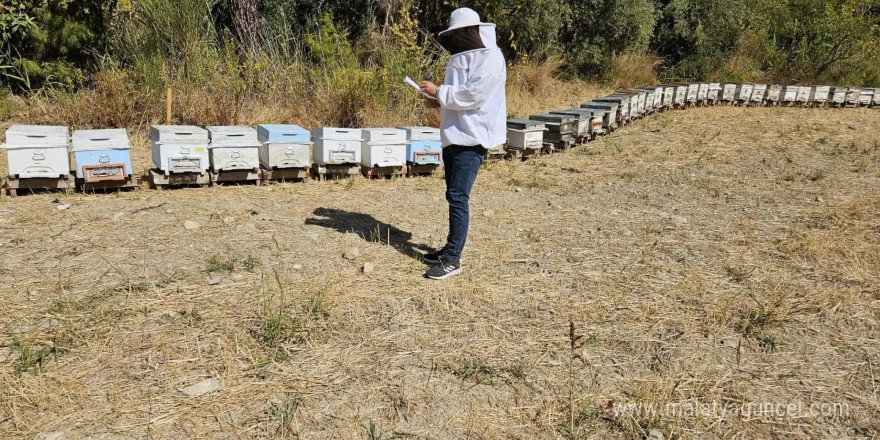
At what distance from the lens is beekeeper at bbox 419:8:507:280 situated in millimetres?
3582

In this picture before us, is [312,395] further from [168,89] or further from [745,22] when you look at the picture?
[745,22]

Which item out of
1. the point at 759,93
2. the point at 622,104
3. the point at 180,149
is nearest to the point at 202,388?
the point at 180,149

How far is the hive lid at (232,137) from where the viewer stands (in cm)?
567

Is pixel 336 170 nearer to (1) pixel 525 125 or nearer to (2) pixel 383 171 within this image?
(2) pixel 383 171

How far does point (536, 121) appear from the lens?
7.92 m

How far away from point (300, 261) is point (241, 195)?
184cm

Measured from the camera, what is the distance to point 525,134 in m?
7.52

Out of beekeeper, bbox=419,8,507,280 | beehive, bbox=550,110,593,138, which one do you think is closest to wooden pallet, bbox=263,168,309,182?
beekeeper, bbox=419,8,507,280

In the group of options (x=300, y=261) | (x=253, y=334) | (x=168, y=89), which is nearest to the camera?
(x=253, y=334)

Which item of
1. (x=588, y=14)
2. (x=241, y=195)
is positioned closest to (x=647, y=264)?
(x=241, y=195)

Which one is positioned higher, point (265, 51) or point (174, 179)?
point (265, 51)

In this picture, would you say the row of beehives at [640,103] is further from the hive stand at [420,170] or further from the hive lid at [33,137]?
the hive lid at [33,137]

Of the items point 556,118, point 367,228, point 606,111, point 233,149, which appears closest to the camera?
point 367,228

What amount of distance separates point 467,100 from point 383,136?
277 centimetres
